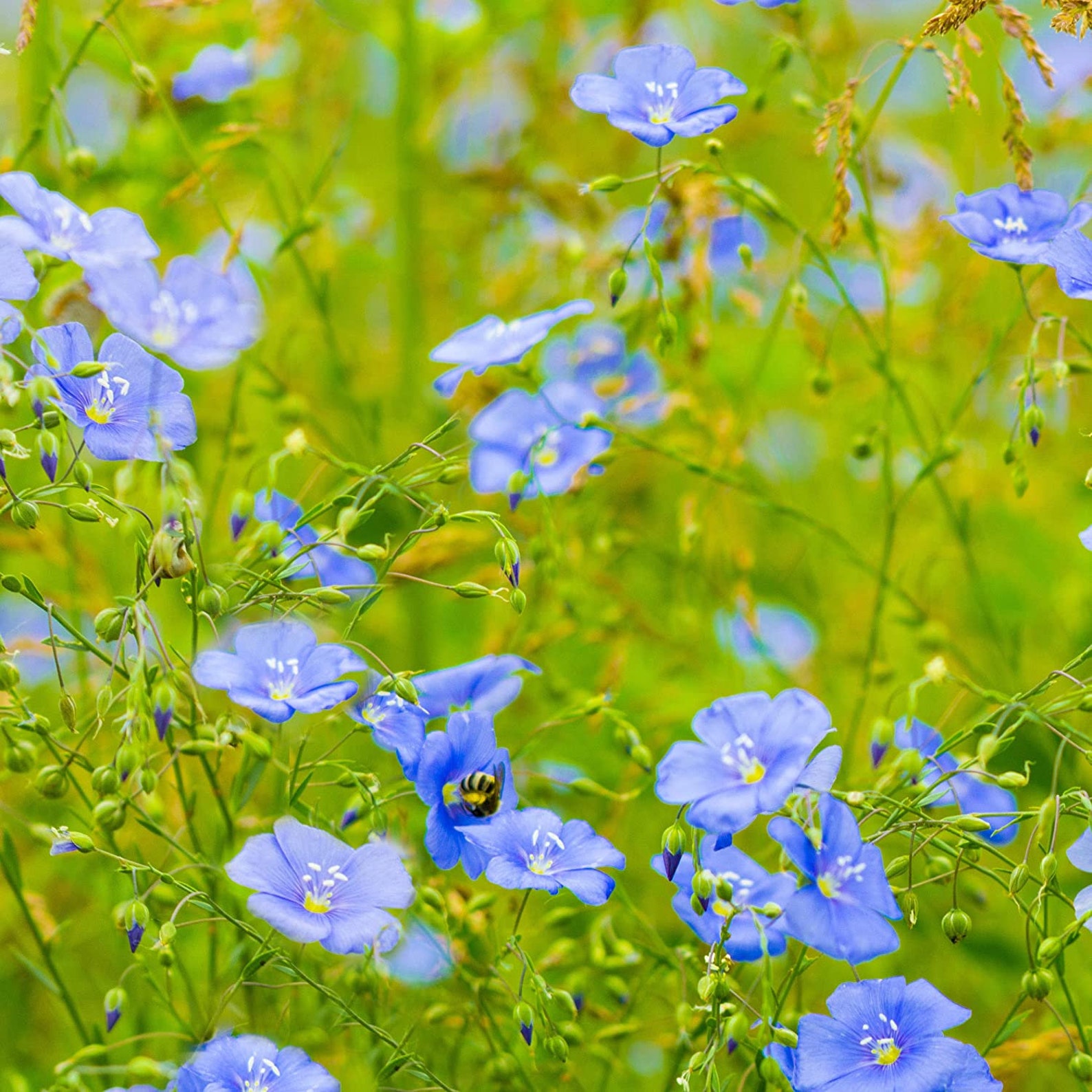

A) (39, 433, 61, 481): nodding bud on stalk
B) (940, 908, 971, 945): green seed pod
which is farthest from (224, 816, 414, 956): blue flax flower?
(940, 908, 971, 945): green seed pod

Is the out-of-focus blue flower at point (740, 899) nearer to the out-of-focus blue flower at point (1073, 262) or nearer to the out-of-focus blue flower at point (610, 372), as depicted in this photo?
the out-of-focus blue flower at point (1073, 262)

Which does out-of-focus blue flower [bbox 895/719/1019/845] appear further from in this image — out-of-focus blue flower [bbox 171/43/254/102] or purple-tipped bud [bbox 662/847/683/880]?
out-of-focus blue flower [bbox 171/43/254/102]

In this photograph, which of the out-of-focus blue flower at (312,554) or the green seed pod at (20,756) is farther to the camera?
the out-of-focus blue flower at (312,554)

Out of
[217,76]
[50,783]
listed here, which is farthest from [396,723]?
[217,76]

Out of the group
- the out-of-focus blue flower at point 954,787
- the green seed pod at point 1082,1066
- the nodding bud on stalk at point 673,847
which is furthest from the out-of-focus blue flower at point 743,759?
the green seed pod at point 1082,1066

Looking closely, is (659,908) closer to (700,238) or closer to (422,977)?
(422,977)

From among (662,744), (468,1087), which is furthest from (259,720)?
(662,744)
